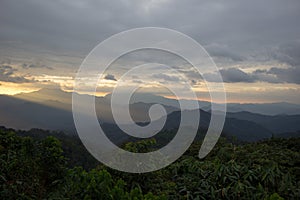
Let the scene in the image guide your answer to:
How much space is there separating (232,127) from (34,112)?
136m

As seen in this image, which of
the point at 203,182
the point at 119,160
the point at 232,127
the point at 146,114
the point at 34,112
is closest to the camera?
the point at 203,182

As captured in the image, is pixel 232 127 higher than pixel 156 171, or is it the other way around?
pixel 156 171


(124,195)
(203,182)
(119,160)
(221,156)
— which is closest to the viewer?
(124,195)

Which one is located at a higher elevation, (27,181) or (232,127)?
(27,181)

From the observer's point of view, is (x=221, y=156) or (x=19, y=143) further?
(x=221, y=156)

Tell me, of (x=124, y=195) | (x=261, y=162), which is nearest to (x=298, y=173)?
(x=261, y=162)

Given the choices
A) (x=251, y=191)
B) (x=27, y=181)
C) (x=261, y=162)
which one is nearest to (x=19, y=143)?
(x=27, y=181)

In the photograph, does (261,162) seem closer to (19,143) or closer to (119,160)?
(119,160)

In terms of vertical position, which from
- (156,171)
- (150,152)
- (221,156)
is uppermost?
(150,152)

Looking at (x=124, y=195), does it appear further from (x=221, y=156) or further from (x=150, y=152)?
(x=221, y=156)

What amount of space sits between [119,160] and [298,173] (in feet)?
23.6

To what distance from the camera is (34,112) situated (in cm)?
18800

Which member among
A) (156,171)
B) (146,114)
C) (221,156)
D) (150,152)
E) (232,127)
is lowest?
(232,127)

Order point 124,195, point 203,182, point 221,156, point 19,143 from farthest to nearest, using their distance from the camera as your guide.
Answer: point 221,156, point 19,143, point 203,182, point 124,195
